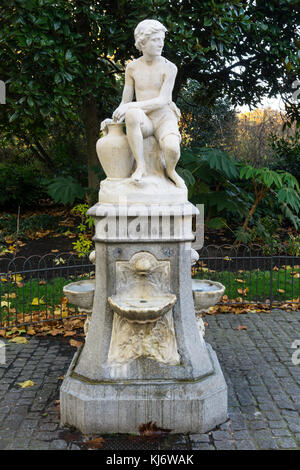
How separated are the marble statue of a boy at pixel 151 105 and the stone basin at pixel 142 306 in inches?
39.4

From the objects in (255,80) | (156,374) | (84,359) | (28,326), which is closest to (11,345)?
(28,326)

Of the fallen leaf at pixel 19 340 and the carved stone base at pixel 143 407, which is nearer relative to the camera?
the carved stone base at pixel 143 407

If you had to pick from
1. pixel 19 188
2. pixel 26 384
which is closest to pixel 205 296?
pixel 26 384

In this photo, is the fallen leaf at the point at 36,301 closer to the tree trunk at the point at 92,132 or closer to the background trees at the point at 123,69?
the background trees at the point at 123,69

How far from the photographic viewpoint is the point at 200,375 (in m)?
3.67

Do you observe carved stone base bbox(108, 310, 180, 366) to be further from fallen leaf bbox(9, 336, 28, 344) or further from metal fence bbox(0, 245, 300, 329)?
metal fence bbox(0, 245, 300, 329)

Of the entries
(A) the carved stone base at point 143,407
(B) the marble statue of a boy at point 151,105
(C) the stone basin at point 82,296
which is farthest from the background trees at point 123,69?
(A) the carved stone base at point 143,407

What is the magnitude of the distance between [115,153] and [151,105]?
52 cm

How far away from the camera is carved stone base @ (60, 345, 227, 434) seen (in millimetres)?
3516

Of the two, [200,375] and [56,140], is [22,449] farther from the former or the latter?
[56,140]

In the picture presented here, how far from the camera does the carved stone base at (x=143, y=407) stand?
3.52 meters

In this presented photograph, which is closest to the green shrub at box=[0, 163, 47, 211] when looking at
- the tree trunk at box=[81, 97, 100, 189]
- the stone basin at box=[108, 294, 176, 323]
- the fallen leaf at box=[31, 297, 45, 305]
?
the tree trunk at box=[81, 97, 100, 189]

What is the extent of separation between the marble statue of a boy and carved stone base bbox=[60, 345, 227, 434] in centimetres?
173

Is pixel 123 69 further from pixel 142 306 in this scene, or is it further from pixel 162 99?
pixel 142 306
